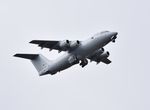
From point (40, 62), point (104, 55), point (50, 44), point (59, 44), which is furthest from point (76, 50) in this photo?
point (40, 62)

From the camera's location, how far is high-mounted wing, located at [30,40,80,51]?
59750mm

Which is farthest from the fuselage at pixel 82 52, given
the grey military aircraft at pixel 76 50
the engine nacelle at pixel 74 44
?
the engine nacelle at pixel 74 44

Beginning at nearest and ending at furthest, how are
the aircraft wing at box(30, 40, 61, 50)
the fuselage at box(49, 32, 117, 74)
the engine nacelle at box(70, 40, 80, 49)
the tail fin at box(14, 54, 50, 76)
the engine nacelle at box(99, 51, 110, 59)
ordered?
1. the fuselage at box(49, 32, 117, 74)
2. the engine nacelle at box(70, 40, 80, 49)
3. the aircraft wing at box(30, 40, 61, 50)
4. the tail fin at box(14, 54, 50, 76)
5. the engine nacelle at box(99, 51, 110, 59)

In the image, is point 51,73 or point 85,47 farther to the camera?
point 51,73

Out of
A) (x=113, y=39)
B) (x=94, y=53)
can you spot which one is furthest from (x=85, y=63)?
(x=113, y=39)

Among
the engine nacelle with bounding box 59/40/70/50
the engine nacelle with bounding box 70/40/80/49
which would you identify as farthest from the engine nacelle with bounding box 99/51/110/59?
the engine nacelle with bounding box 59/40/70/50

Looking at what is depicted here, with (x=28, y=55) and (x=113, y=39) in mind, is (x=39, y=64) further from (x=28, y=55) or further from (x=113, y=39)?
(x=113, y=39)

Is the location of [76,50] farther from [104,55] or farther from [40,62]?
[40,62]

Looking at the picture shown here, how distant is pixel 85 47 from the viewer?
5906 cm

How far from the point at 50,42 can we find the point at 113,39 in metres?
6.74

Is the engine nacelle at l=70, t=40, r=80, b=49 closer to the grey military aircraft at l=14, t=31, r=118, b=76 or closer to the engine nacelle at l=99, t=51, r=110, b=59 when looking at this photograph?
the grey military aircraft at l=14, t=31, r=118, b=76

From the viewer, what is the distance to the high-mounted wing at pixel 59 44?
59750 millimetres

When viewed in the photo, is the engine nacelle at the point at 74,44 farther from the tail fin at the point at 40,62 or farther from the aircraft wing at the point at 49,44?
the tail fin at the point at 40,62

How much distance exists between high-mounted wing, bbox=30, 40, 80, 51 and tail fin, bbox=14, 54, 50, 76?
3.53m
